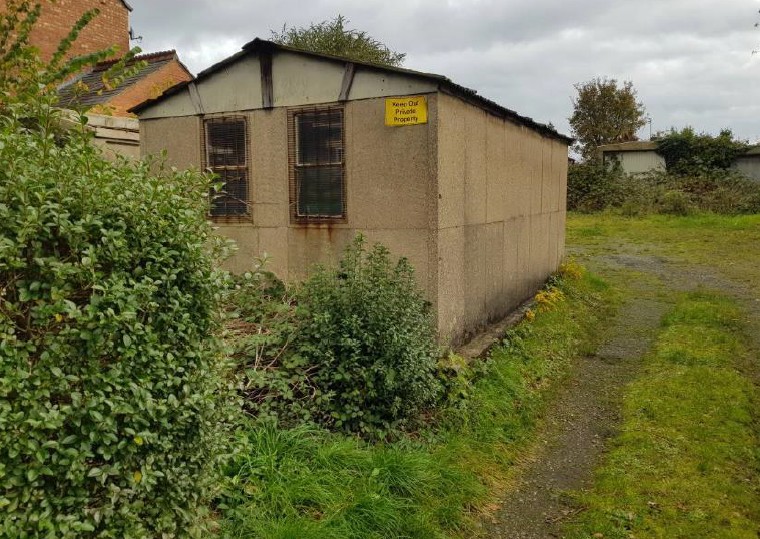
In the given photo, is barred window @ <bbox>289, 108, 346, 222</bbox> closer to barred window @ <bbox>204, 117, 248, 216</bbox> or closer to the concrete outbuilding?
barred window @ <bbox>204, 117, 248, 216</bbox>

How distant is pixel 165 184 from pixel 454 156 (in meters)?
3.96

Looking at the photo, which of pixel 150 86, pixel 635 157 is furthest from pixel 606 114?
pixel 150 86

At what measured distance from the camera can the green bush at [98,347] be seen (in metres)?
2.13

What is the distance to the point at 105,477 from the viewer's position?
89.8 inches

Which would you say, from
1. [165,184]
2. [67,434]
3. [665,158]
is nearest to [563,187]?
[165,184]

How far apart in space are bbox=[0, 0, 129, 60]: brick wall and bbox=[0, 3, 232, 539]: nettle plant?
55.4ft

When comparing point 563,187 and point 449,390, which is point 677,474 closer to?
point 449,390

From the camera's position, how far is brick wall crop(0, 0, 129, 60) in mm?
A: 17703

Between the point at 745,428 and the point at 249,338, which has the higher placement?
the point at 249,338

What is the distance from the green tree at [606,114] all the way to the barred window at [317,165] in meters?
38.0

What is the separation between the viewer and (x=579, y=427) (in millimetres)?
5891

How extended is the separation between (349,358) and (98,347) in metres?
2.54

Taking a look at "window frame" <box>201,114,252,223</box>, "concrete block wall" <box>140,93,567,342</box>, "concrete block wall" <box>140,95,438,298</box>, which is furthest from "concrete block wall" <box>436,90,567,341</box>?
"window frame" <box>201,114,252,223</box>

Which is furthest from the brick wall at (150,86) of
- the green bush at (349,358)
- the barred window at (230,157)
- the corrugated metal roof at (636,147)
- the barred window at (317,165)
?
the corrugated metal roof at (636,147)
